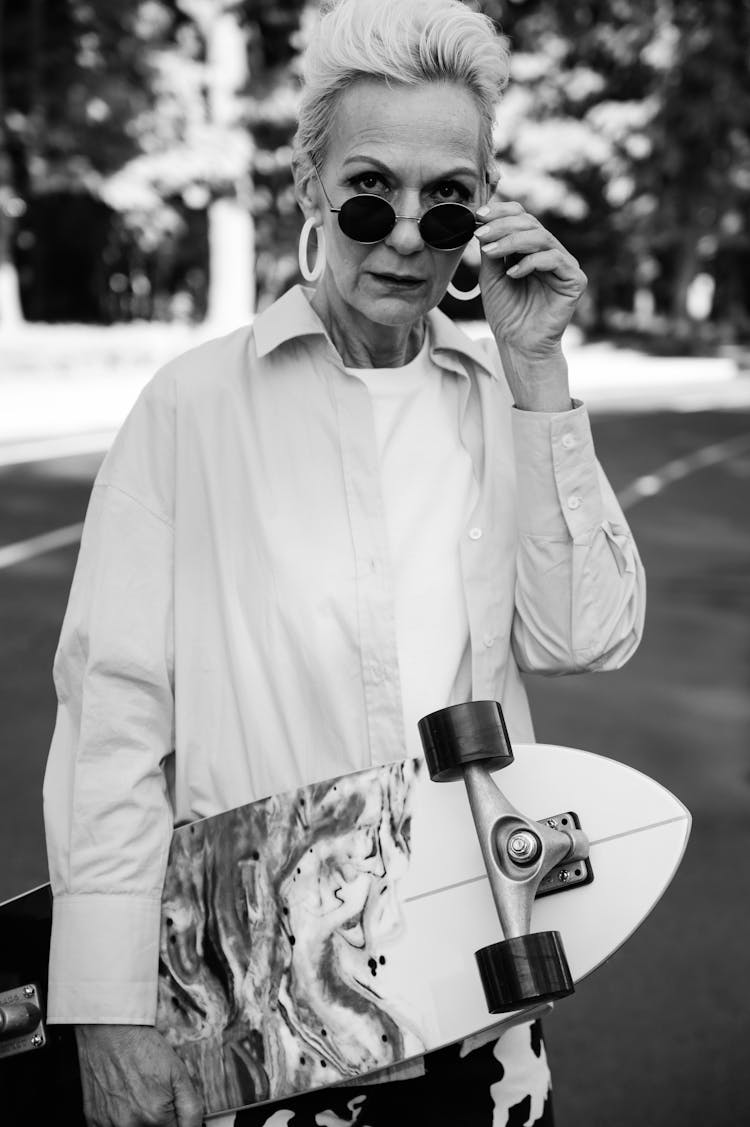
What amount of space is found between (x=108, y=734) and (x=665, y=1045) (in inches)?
101

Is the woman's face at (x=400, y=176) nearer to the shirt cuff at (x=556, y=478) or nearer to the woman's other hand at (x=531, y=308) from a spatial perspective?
the woman's other hand at (x=531, y=308)

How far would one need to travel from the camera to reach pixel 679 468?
47.9 ft

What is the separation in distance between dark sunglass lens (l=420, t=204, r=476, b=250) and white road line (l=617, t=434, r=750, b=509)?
10184mm

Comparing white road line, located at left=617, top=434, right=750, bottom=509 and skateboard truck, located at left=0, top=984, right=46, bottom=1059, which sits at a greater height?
white road line, located at left=617, top=434, right=750, bottom=509

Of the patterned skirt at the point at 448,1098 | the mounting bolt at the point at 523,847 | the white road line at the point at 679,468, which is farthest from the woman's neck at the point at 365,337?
the white road line at the point at 679,468

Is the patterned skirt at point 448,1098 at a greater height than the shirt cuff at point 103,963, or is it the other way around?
the shirt cuff at point 103,963

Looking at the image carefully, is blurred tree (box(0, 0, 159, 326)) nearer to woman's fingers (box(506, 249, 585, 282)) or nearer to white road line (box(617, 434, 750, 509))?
white road line (box(617, 434, 750, 509))

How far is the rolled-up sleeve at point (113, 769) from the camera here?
6.10 ft

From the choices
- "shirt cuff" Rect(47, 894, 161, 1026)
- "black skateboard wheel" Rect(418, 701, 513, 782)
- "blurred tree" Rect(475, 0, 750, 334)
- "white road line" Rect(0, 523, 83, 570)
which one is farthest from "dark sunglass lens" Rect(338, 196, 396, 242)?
"blurred tree" Rect(475, 0, 750, 334)

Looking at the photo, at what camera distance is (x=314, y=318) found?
2.07 metres

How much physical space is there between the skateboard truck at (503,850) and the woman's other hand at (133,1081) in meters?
0.44

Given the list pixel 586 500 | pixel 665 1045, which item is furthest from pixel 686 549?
pixel 586 500

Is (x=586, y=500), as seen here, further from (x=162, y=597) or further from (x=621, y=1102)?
(x=621, y=1102)

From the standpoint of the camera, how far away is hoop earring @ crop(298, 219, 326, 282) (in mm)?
2107
